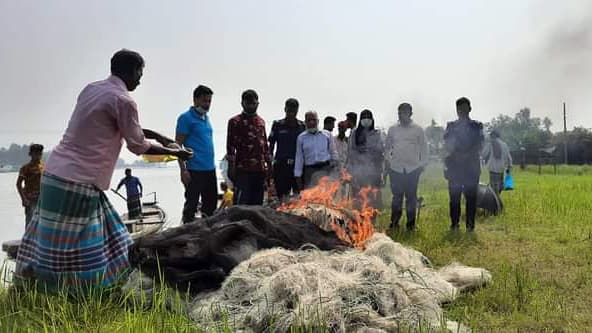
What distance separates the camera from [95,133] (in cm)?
397

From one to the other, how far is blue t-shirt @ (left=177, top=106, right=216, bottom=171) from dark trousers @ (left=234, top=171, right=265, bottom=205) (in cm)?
58

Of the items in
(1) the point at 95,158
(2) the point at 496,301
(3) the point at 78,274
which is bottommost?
(2) the point at 496,301

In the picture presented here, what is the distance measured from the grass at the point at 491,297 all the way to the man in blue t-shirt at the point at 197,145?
2700mm

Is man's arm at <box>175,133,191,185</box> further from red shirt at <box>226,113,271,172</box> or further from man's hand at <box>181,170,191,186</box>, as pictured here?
red shirt at <box>226,113,271,172</box>

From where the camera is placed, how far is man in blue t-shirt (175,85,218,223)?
641 centimetres

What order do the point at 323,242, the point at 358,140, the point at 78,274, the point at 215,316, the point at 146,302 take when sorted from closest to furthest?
the point at 215,316, the point at 146,302, the point at 78,274, the point at 323,242, the point at 358,140

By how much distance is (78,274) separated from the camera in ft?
12.8

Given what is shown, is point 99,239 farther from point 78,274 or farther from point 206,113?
point 206,113

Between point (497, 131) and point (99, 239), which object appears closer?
point (99, 239)

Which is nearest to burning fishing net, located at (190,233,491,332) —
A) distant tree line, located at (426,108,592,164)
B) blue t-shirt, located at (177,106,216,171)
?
blue t-shirt, located at (177,106,216,171)

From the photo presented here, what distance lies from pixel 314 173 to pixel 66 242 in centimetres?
451

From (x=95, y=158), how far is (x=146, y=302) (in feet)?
3.98

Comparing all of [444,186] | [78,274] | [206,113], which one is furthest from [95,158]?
[444,186]

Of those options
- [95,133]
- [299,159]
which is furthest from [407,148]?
[95,133]
